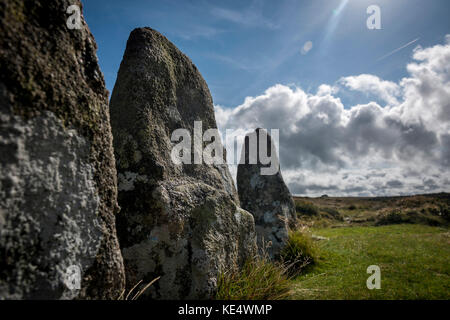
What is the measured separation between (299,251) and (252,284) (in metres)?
3.61

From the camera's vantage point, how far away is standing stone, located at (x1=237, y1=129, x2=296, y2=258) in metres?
7.98

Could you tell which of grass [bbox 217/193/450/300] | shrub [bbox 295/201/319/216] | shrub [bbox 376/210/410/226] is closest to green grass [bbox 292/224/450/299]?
grass [bbox 217/193/450/300]

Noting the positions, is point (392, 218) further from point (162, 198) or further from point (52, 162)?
point (52, 162)

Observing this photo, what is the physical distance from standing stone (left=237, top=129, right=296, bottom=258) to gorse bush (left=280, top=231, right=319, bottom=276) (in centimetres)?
26

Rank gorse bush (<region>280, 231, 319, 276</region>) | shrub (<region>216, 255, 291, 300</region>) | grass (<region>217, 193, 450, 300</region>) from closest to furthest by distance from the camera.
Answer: shrub (<region>216, 255, 291, 300</region>) < grass (<region>217, 193, 450, 300</region>) < gorse bush (<region>280, 231, 319, 276</region>)

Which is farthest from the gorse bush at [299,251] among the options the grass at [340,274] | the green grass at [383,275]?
the green grass at [383,275]

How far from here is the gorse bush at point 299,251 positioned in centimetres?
680

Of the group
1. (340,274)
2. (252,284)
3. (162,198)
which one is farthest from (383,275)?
(162,198)

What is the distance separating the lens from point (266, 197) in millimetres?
8859

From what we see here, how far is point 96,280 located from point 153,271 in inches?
41.0

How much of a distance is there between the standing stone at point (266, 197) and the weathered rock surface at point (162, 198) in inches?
135

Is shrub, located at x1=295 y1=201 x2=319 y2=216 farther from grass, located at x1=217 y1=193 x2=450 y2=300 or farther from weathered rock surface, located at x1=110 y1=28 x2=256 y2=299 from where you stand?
weathered rock surface, located at x1=110 y1=28 x2=256 y2=299
